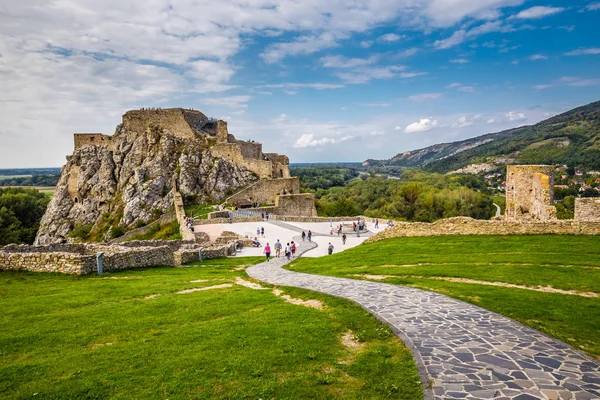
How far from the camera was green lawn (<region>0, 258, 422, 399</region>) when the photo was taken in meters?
5.54

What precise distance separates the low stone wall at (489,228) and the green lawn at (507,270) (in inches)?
25.4

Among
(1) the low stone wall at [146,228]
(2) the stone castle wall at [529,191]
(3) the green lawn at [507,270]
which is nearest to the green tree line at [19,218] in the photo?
(1) the low stone wall at [146,228]

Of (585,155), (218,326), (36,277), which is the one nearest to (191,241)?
(36,277)

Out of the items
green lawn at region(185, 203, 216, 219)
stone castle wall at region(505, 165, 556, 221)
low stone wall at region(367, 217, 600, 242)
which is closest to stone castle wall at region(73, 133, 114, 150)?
green lawn at region(185, 203, 216, 219)

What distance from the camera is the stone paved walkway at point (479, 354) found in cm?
539

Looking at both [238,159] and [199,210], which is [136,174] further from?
[238,159]

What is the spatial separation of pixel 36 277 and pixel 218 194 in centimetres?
3699

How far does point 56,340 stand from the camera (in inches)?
300

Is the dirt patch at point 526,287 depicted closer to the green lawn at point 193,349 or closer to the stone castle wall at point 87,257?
the green lawn at point 193,349

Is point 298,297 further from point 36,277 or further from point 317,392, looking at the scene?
point 36,277

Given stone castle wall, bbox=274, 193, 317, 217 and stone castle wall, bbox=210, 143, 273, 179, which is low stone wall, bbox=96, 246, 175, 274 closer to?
stone castle wall, bbox=274, 193, 317, 217

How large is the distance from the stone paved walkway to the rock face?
144ft

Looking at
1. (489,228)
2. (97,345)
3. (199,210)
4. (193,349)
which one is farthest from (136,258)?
(199,210)

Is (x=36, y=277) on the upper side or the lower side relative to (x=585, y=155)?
lower
